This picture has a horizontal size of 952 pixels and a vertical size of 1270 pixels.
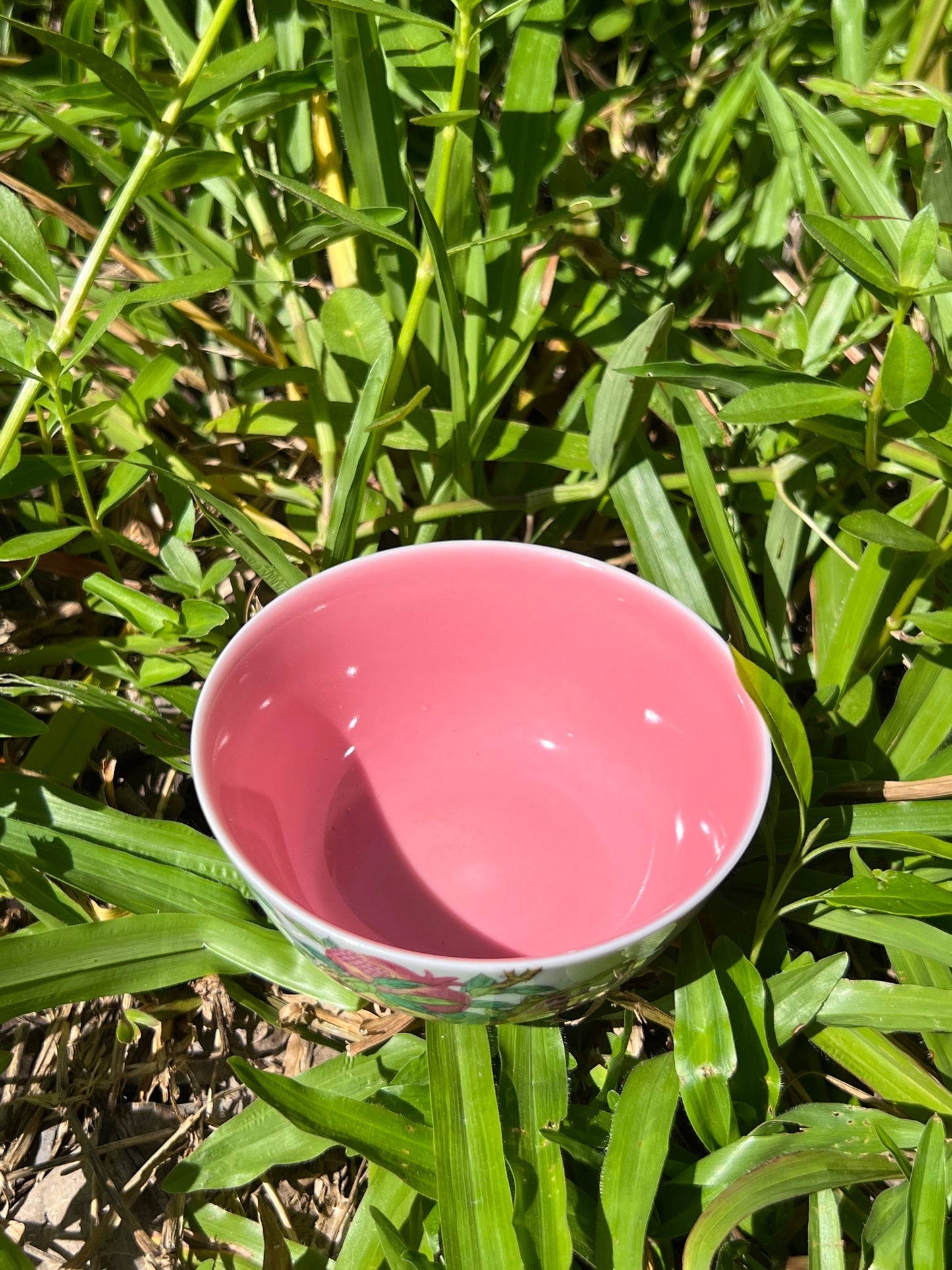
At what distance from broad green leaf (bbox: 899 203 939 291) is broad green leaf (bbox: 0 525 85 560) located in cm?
66

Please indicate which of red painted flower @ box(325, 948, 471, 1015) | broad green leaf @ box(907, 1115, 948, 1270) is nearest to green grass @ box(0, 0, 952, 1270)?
broad green leaf @ box(907, 1115, 948, 1270)

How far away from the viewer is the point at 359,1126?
2.48 ft

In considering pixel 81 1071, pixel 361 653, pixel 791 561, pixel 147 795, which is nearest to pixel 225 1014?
pixel 81 1071

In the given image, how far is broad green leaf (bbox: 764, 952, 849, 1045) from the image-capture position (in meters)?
0.82

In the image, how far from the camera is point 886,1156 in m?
0.73

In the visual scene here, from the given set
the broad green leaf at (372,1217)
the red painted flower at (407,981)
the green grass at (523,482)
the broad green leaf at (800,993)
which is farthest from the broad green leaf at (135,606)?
the broad green leaf at (800,993)

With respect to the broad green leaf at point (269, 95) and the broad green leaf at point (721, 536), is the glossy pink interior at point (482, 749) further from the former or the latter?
the broad green leaf at point (269, 95)

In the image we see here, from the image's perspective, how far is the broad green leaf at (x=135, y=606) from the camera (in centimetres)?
90

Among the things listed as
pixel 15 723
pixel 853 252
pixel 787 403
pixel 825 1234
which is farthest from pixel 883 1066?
pixel 15 723

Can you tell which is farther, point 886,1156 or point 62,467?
point 62,467

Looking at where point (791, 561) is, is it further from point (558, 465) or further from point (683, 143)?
point (683, 143)

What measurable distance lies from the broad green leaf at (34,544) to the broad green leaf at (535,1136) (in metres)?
0.52

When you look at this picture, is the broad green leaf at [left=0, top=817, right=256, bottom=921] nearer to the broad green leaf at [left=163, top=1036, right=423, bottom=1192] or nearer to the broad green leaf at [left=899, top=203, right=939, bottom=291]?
the broad green leaf at [left=163, top=1036, right=423, bottom=1192]

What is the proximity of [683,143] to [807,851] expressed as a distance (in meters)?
0.79
